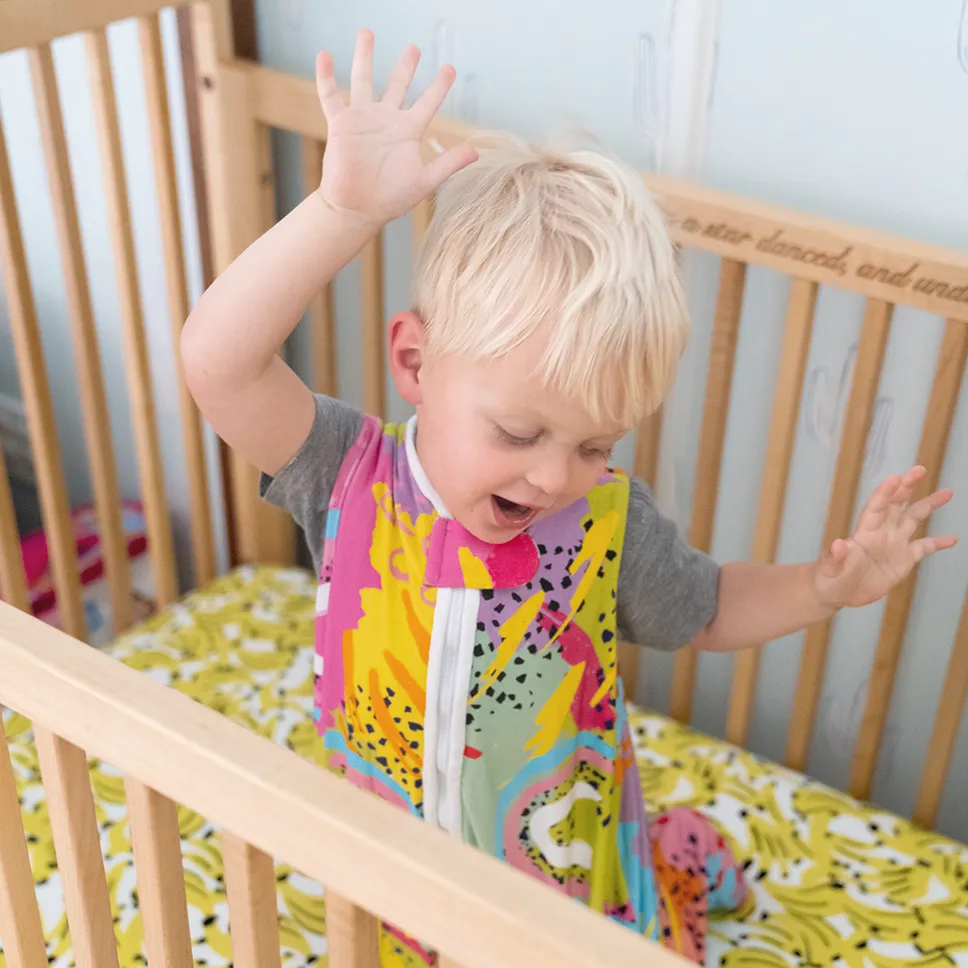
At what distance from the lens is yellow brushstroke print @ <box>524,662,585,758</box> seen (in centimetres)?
81

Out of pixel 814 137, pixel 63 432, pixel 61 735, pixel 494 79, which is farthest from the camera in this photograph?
pixel 63 432

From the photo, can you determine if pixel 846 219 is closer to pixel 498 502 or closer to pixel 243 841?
pixel 498 502

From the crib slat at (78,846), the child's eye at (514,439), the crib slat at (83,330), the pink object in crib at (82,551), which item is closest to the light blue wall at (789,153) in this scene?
the crib slat at (83,330)

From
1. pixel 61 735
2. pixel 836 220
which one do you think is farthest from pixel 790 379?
pixel 61 735

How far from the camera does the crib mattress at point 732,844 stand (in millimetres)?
1020

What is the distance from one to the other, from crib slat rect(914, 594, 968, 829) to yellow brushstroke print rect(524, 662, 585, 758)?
0.42 m

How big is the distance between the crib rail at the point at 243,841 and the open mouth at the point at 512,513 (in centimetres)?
23

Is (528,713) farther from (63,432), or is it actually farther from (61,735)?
(63,432)

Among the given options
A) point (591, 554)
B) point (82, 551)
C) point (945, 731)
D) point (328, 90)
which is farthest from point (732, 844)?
point (82, 551)

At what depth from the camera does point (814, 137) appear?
103cm

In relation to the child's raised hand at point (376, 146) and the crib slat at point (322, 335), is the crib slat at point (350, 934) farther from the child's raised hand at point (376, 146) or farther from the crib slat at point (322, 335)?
the crib slat at point (322, 335)

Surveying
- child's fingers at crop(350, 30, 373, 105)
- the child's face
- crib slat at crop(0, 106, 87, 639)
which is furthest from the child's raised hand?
crib slat at crop(0, 106, 87, 639)

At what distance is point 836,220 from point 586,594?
17.4 inches

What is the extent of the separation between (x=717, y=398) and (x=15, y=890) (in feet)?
2.31
